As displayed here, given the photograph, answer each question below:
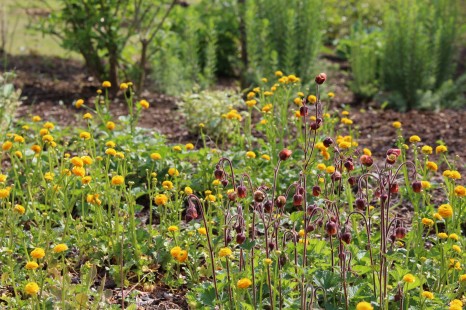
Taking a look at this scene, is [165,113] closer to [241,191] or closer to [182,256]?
[182,256]

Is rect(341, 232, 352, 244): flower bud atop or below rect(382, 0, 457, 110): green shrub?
below

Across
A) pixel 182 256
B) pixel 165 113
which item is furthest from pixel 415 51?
pixel 182 256

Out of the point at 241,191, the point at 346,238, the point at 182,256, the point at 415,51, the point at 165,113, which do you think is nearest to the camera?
the point at 346,238

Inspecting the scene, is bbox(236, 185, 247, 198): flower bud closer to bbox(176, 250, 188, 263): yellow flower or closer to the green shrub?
bbox(176, 250, 188, 263): yellow flower

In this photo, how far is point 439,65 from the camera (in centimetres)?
750

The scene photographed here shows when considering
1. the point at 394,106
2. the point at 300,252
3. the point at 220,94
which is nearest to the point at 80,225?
the point at 300,252

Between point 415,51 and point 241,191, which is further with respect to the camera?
point 415,51

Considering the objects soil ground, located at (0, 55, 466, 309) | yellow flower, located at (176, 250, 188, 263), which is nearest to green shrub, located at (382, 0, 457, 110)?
soil ground, located at (0, 55, 466, 309)

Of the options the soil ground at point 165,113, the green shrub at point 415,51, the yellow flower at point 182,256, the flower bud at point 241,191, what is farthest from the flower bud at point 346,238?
the green shrub at point 415,51

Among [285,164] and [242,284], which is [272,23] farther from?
[242,284]

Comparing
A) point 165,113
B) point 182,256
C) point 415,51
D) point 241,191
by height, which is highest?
point 415,51

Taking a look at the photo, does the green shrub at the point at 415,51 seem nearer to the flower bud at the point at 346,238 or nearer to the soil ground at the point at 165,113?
the soil ground at the point at 165,113

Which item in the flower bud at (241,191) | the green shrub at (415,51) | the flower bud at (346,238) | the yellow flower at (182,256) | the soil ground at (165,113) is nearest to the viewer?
the flower bud at (346,238)

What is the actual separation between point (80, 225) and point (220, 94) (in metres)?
2.45
